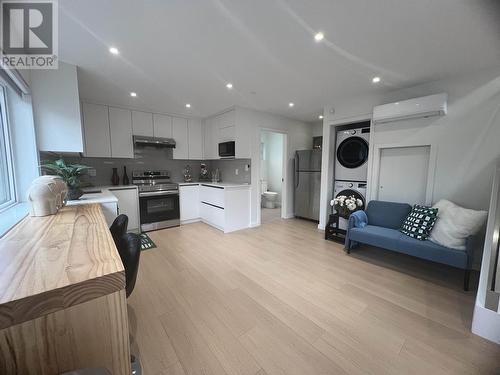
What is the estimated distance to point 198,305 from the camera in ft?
6.02

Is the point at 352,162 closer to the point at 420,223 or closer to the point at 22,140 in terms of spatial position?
the point at 420,223

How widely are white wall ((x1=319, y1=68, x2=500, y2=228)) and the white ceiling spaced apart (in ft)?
0.56

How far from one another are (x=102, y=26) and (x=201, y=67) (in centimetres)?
95

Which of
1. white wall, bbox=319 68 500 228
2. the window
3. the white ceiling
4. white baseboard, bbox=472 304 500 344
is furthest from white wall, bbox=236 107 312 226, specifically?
white baseboard, bbox=472 304 500 344

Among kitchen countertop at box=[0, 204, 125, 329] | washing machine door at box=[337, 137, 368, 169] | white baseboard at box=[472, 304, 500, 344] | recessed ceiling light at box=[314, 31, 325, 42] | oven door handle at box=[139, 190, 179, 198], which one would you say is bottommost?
white baseboard at box=[472, 304, 500, 344]

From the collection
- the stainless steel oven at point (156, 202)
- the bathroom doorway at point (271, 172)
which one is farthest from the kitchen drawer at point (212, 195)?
the bathroom doorway at point (271, 172)

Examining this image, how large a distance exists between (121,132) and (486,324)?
5231 millimetres

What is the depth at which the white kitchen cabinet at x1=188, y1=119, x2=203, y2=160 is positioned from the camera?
466 cm

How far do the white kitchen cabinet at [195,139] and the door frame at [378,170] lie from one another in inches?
141

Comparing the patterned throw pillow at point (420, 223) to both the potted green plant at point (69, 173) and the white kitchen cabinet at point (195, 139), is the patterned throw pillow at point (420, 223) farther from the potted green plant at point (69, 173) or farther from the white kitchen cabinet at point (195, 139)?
the white kitchen cabinet at point (195, 139)

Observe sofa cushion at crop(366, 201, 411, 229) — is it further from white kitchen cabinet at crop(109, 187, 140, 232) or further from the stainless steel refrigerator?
white kitchen cabinet at crop(109, 187, 140, 232)

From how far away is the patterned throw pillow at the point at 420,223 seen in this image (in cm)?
236

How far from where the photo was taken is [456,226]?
7.04 feet

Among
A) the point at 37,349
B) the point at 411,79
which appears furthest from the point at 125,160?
the point at 411,79
